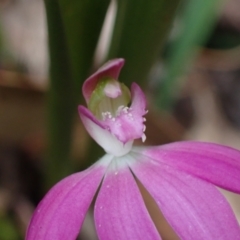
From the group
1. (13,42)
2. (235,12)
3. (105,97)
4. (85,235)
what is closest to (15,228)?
(85,235)

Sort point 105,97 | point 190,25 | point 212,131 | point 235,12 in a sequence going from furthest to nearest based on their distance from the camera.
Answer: point 235,12
point 212,131
point 190,25
point 105,97

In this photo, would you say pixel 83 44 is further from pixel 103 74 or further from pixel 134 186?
pixel 134 186

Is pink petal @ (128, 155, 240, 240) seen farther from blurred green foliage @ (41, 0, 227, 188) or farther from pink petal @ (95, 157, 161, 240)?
blurred green foliage @ (41, 0, 227, 188)

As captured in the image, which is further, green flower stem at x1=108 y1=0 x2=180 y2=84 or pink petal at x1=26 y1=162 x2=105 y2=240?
green flower stem at x1=108 y1=0 x2=180 y2=84

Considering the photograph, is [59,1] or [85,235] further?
[85,235]

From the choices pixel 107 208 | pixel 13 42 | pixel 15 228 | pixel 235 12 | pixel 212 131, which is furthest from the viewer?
pixel 235 12

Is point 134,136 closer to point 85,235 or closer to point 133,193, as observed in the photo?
point 133,193

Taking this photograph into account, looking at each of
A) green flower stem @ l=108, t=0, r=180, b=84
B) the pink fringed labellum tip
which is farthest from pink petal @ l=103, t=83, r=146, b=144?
green flower stem @ l=108, t=0, r=180, b=84
